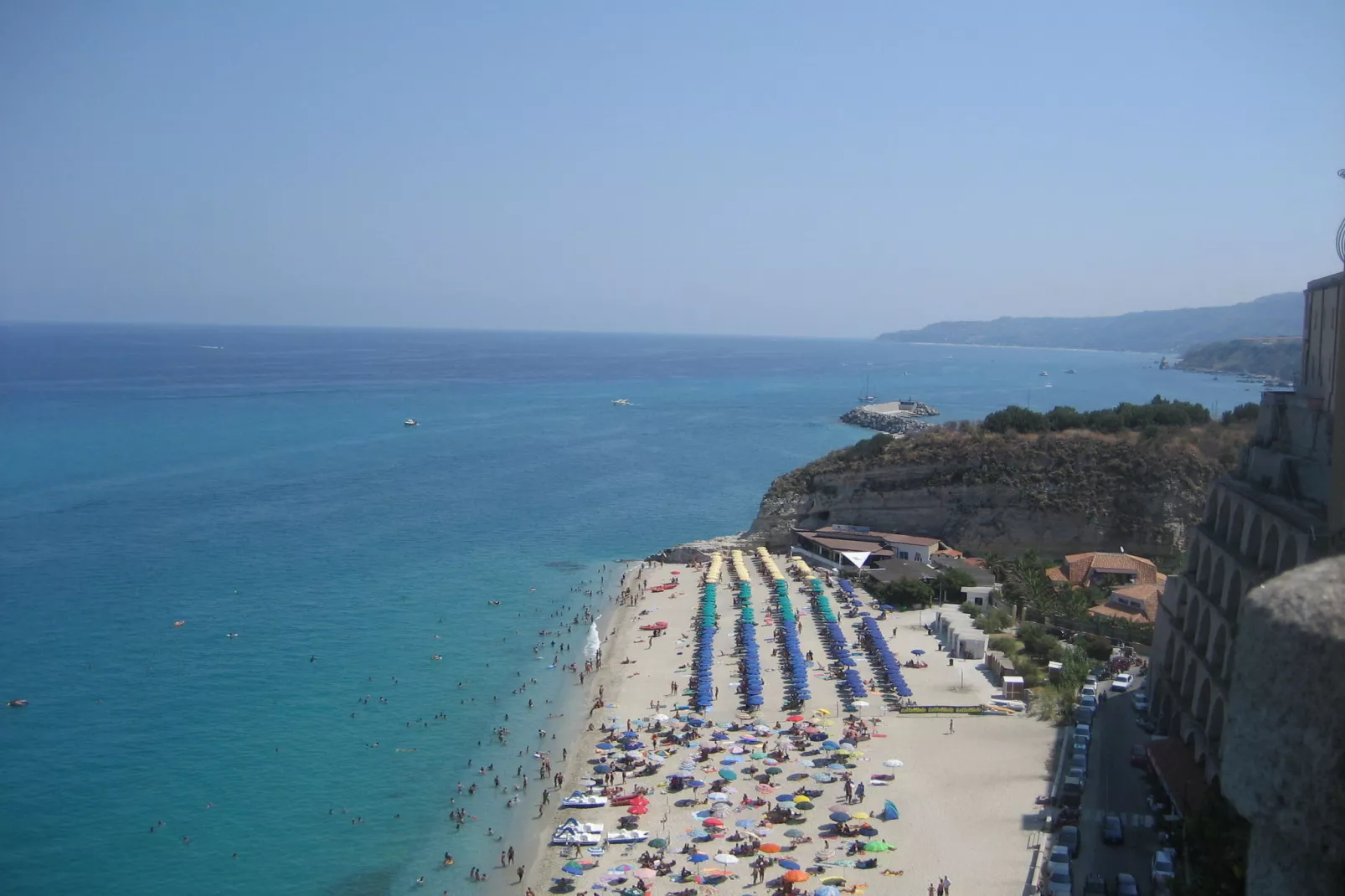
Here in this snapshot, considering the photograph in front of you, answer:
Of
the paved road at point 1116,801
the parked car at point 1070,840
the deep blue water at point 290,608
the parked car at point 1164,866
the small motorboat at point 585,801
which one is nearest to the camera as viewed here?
the parked car at point 1164,866

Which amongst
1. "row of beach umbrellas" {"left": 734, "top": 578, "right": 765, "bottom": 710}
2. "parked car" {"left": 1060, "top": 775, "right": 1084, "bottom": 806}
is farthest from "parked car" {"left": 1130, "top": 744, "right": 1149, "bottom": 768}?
"row of beach umbrellas" {"left": 734, "top": 578, "right": 765, "bottom": 710}

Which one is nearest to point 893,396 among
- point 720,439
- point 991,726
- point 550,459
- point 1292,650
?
point 720,439

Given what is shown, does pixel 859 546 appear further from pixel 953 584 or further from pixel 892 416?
pixel 892 416

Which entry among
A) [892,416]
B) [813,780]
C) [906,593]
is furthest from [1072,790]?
[892,416]

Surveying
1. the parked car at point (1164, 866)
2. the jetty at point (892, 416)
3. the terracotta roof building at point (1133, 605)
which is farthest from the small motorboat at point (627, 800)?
the jetty at point (892, 416)

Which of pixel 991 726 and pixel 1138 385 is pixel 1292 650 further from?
pixel 1138 385

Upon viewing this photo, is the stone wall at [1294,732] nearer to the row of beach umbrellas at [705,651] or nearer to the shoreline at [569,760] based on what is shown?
the shoreline at [569,760]
